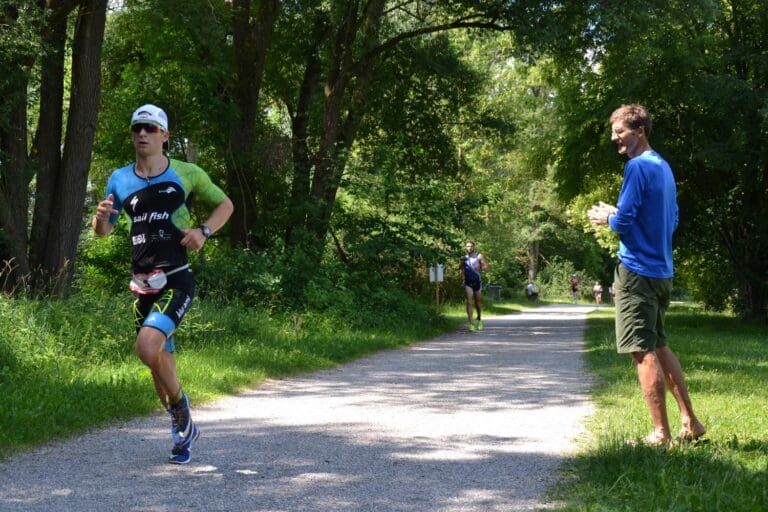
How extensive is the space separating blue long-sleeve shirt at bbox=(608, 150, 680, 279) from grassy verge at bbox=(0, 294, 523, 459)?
3944 millimetres

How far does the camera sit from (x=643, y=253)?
5453mm

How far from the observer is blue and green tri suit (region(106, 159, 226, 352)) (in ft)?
16.8

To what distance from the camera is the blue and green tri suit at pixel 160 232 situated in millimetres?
5129

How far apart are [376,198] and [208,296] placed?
4772mm

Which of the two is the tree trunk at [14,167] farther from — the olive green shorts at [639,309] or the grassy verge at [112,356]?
the olive green shorts at [639,309]

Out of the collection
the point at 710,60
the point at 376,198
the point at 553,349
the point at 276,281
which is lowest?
the point at 553,349

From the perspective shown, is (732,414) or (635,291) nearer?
(635,291)

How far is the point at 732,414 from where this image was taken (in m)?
6.84

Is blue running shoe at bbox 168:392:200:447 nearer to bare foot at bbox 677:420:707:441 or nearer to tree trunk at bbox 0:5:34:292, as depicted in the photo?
bare foot at bbox 677:420:707:441

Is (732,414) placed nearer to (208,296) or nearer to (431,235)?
(208,296)

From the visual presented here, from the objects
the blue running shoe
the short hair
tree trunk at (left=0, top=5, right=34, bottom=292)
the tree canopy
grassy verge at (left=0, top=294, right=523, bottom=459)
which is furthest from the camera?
the tree canopy

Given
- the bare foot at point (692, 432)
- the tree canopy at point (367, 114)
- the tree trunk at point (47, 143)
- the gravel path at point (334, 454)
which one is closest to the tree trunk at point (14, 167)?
the tree canopy at point (367, 114)

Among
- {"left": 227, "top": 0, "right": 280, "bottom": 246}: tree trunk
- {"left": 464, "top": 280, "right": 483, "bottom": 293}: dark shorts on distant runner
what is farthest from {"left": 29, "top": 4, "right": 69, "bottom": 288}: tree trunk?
{"left": 464, "top": 280, "right": 483, "bottom": 293}: dark shorts on distant runner

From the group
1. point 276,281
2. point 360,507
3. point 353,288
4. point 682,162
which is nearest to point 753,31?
point 682,162
